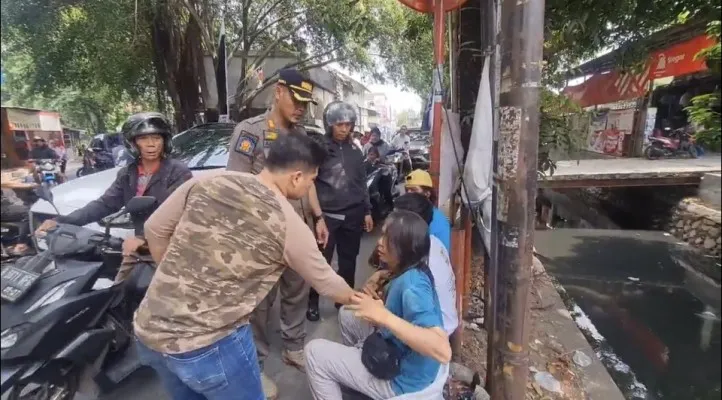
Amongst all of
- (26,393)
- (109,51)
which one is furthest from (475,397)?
(109,51)

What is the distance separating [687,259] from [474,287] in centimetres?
282

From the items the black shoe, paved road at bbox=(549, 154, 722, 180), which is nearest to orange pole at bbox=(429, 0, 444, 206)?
paved road at bbox=(549, 154, 722, 180)

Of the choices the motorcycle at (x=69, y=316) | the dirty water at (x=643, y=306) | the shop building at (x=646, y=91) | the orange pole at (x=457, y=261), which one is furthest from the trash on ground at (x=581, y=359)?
the motorcycle at (x=69, y=316)

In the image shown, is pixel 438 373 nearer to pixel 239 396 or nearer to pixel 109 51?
pixel 239 396

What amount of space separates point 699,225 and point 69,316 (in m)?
2.06

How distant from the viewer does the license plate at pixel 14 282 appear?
1.42 m

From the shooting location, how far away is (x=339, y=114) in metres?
2.79

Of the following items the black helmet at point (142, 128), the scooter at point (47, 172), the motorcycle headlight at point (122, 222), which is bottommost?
the motorcycle headlight at point (122, 222)

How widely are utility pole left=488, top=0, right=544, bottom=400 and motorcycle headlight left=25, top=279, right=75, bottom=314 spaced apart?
5.69ft

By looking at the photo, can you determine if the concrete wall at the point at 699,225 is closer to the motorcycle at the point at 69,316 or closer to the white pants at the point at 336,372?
the white pants at the point at 336,372

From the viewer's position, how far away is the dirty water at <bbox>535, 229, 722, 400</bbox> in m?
0.95

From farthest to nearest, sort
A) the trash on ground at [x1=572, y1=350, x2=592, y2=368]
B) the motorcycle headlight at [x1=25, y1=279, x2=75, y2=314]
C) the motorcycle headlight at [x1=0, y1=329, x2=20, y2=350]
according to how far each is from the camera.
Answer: the trash on ground at [x1=572, y1=350, x2=592, y2=368] → the motorcycle headlight at [x1=25, y1=279, x2=75, y2=314] → the motorcycle headlight at [x1=0, y1=329, x2=20, y2=350]

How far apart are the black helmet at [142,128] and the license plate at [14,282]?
827 millimetres

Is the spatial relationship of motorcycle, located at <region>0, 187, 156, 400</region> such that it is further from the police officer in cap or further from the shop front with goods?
the police officer in cap
